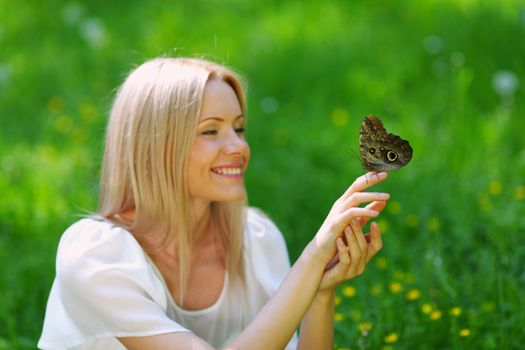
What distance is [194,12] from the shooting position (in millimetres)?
6012

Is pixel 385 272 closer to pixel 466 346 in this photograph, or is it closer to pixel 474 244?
pixel 474 244

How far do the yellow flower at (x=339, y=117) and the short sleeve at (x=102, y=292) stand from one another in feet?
7.49

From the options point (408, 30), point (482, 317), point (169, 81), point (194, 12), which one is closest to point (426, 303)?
point (482, 317)

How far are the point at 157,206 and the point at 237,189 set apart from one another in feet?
0.86

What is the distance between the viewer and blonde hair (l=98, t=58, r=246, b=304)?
8.00 ft

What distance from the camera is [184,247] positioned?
2.54 meters

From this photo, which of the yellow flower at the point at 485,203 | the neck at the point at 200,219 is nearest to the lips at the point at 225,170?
the neck at the point at 200,219

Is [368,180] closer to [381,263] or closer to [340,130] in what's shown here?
[381,263]

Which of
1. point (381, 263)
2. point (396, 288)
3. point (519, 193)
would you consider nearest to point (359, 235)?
point (396, 288)

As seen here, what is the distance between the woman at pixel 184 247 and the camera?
225cm

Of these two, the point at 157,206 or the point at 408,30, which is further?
the point at 408,30

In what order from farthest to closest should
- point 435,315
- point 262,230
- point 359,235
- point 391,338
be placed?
point 262,230 < point 435,315 < point 391,338 < point 359,235

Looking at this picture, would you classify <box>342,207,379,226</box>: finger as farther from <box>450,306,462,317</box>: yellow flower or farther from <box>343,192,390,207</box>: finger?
<box>450,306,462,317</box>: yellow flower

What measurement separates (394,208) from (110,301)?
1704mm
